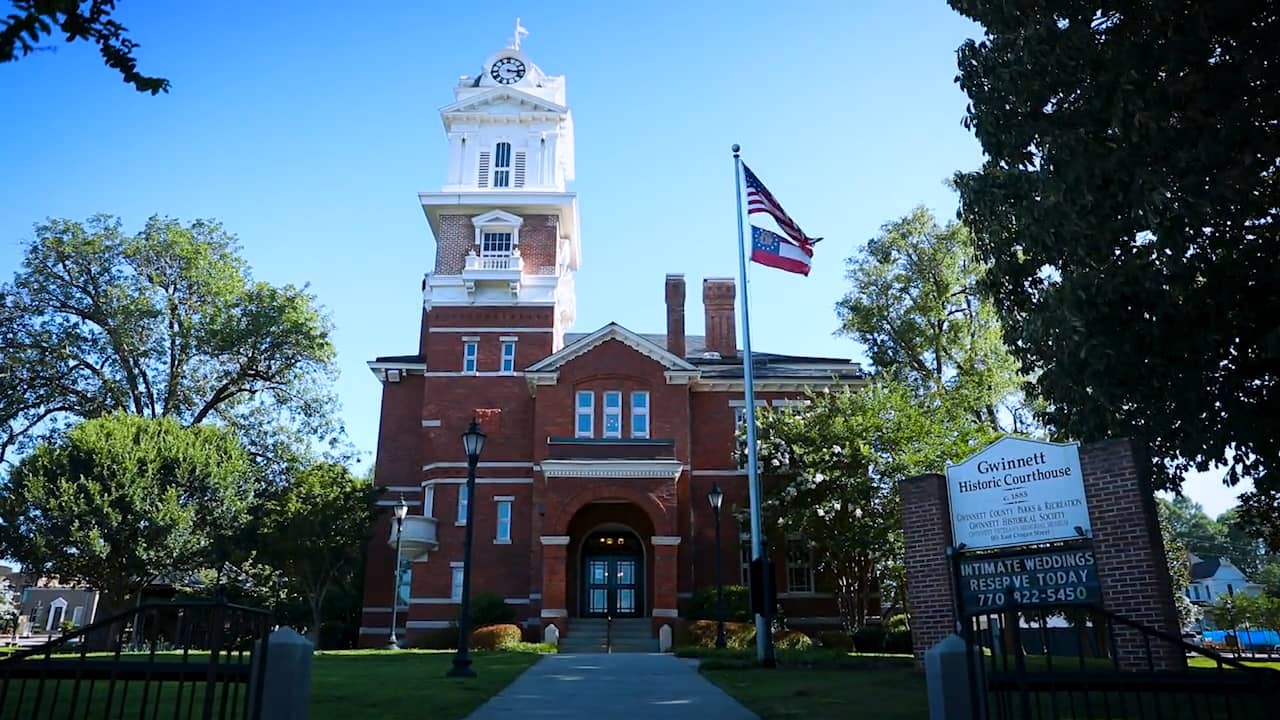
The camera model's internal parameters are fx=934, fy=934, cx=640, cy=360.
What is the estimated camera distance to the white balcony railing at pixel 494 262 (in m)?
39.8

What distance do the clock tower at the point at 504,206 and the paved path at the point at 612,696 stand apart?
22.9 m

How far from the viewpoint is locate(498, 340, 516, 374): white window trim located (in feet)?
128

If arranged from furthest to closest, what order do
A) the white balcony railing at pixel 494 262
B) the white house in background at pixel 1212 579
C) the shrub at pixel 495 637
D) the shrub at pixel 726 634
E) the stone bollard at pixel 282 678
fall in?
the white house in background at pixel 1212 579 < the white balcony railing at pixel 494 262 < the shrub at pixel 495 637 < the shrub at pixel 726 634 < the stone bollard at pixel 282 678

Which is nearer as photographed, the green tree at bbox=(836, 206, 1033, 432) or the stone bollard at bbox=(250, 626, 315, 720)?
the stone bollard at bbox=(250, 626, 315, 720)

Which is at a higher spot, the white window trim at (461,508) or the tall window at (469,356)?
the tall window at (469,356)

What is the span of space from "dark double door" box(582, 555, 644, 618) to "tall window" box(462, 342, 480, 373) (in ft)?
30.2

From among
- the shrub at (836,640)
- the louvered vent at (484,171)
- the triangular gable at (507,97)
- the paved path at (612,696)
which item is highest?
the triangular gable at (507,97)

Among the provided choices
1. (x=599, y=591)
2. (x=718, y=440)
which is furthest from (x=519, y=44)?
(x=599, y=591)

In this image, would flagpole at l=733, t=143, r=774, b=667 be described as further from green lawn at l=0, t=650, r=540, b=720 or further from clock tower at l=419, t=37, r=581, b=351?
clock tower at l=419, t=37, r=581, b=351

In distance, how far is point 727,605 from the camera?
3312 cm

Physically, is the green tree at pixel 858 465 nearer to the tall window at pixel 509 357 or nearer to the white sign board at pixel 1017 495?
the tall window at pixel 509 357

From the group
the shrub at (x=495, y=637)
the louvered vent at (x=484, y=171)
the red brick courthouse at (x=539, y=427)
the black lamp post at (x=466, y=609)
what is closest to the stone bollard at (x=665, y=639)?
the red brick courthouse at (x=539, y=427)

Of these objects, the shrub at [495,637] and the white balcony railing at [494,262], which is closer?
the shrub at [495,637]

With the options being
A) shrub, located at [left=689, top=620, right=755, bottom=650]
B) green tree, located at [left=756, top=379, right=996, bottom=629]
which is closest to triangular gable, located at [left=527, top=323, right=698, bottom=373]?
green tree, located at [left=756, top=379, right=996, bottom=629]
